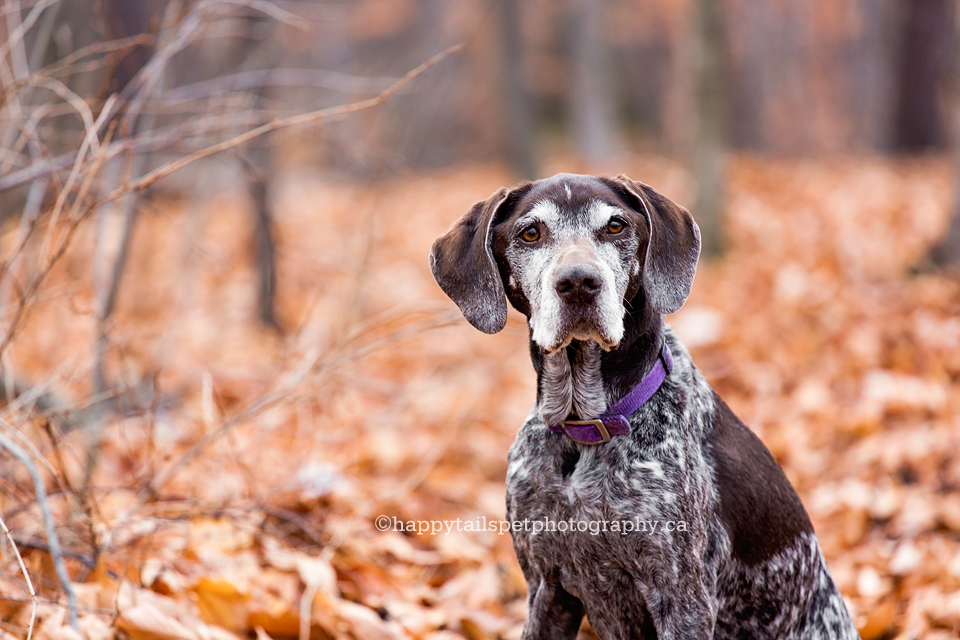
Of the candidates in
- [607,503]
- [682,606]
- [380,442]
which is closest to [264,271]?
[380,442]

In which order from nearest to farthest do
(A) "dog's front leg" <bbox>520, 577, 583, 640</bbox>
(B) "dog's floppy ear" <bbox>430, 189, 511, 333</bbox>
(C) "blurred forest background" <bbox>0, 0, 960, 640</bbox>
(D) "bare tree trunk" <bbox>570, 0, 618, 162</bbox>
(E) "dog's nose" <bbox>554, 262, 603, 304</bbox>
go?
1. (E) "dog's nose" <bbox>554, 262, 603, 304</bbox>
2. (B) "dog's floppy ear" <bbox>430, 189, 511, 333</bbox>
3. (A) "dog's front leg" <bbox>520, 577, 583, 640</bbox>
4. (C) "blurred forest background" <bbox>0, 0, 960, 640</bbox>
5. (D) "bare tree trunk" <bbox>570, 0, 618, 162</bbox>

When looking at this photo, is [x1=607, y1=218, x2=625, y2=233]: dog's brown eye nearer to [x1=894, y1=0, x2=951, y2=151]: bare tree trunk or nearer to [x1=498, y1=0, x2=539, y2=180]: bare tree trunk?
[x1=498, y1=0, x2=539, y2=180]: bare tree trunk

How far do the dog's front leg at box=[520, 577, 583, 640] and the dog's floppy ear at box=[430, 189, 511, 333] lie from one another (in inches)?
33.8

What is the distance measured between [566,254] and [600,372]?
404mm

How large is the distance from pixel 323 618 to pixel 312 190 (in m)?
15.4

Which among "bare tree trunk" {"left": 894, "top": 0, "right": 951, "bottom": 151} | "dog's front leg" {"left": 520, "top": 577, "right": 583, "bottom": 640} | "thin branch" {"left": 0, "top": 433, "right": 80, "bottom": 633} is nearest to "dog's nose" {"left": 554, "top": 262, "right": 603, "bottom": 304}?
"dog's front leg" {"left": 520, "top": 577, "right": 583, "bottom": 640}

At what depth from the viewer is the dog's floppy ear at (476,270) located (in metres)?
2.47

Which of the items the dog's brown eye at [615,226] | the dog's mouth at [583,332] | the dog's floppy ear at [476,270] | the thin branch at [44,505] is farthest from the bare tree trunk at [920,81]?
the thin branch at [44,505]

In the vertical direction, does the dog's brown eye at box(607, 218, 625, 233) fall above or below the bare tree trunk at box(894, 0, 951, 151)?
below

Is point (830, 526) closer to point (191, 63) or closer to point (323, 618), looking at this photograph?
point (323, 618)

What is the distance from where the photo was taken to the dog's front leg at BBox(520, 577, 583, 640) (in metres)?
2.59

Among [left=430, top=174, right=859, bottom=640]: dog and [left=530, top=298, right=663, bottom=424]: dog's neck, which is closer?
[left=430, top=174, right=859, bottom=640]: dog

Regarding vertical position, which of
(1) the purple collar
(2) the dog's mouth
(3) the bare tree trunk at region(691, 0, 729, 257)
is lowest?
(1) the purple collar

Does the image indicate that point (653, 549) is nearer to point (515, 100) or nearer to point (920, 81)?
point (515, 100)
